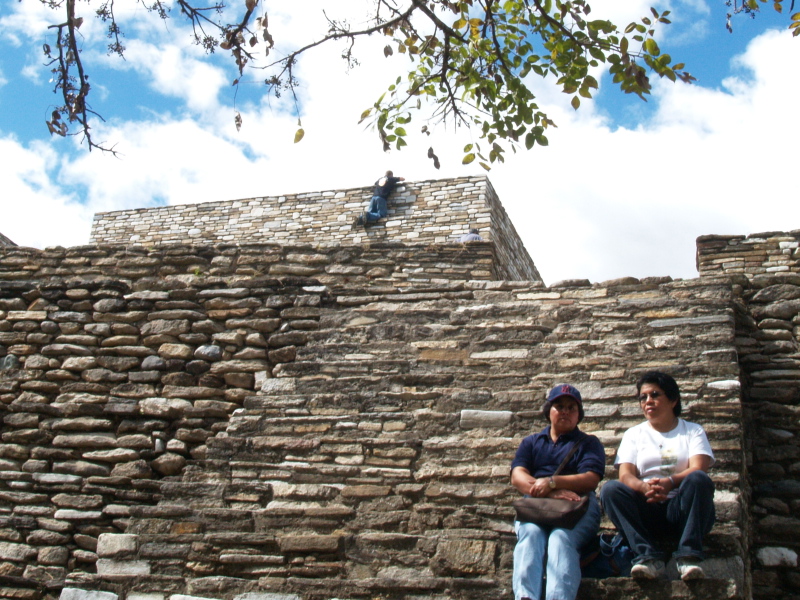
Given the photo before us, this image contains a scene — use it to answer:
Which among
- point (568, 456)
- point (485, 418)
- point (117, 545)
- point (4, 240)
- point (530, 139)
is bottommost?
point (117, 545)

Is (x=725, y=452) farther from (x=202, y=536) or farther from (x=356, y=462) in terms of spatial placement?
(x=202, y=536)

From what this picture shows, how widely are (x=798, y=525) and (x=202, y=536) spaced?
332 centimetres

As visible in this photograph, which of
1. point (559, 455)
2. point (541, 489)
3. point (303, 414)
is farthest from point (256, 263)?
point (541, 489)

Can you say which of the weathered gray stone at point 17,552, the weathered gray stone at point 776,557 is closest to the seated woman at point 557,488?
the weathered gray stone at point 776,557

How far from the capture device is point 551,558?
337 cm

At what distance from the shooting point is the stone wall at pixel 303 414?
13.3 ft

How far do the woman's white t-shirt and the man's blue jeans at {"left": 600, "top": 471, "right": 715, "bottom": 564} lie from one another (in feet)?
0.61

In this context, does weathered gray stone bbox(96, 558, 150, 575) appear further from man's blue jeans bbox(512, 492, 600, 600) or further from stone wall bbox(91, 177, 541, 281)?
stone wall bbox(91, 177, 541, 281)

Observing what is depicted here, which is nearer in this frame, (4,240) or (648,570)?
(648,570)

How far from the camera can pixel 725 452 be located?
4.15m

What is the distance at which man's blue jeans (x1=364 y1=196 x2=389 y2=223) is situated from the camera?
13.8 m

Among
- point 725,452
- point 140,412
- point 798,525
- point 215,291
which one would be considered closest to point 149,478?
point 140,412

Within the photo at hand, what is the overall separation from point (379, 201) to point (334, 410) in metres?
9.05

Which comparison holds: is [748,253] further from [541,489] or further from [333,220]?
[333,220]
